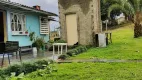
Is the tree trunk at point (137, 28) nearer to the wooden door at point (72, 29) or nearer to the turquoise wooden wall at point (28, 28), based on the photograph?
the wooden door at point (72, 29)

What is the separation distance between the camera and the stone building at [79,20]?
65.7 ft

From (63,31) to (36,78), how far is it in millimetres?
12543

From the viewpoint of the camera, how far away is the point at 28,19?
65.5 feet

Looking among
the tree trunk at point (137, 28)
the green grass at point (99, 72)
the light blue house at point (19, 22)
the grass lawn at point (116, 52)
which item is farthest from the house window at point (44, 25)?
the green grass at point (99, 72)

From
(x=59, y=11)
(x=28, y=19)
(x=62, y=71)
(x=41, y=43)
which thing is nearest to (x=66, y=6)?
(x=59, y=11)

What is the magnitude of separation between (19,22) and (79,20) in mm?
4422

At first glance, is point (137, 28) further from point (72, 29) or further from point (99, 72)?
point (99, 72)

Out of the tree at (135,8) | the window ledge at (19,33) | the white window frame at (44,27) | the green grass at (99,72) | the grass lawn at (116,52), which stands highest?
the tree at (135,8)

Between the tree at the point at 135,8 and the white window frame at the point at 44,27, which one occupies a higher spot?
the tree at the point at 135,8

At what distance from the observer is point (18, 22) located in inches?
731

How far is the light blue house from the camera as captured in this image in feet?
56.0

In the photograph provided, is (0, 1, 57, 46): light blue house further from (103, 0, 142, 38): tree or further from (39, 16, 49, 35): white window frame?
(103, 0, 142, 38): tree

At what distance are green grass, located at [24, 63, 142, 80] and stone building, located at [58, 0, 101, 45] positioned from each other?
30.5ft

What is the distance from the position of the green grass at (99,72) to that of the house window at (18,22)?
829cm
